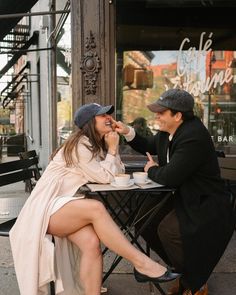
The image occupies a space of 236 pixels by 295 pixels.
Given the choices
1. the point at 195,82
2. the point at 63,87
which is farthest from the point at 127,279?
the point at 63,87

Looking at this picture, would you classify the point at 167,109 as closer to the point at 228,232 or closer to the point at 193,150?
the point at 193,150

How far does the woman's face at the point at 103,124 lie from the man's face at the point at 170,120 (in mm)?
380

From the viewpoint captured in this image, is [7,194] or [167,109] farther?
[7,194]

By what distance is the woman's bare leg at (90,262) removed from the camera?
8.77 ft

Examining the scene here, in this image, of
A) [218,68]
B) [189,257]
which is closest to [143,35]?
[218,68]

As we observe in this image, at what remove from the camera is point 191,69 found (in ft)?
16.9

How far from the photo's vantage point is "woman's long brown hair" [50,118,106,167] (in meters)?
2.82

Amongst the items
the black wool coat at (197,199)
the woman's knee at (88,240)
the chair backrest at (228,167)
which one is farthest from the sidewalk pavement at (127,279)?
the chair backrest at (228,167)

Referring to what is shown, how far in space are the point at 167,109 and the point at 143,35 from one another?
242 cm

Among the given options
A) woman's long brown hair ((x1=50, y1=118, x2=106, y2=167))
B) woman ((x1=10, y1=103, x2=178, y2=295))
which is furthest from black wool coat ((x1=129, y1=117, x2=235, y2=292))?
woman's long brown hair ((x1=50, y1=118, x2=106, y2=167))

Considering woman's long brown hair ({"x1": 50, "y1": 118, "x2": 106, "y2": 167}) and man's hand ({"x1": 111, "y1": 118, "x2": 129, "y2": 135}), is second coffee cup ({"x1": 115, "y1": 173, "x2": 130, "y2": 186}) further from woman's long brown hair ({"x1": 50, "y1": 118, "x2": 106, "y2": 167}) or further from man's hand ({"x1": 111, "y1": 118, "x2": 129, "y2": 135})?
man's hand ({"x1": 111, "y1": 118, "x2": 129, "y2": 135})

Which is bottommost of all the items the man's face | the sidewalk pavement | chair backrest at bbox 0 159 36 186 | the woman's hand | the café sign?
the sidewalk pavement

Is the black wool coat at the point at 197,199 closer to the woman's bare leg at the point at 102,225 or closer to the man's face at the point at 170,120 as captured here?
the man's face at the point at 170,120

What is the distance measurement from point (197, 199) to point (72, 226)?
0.88 m
